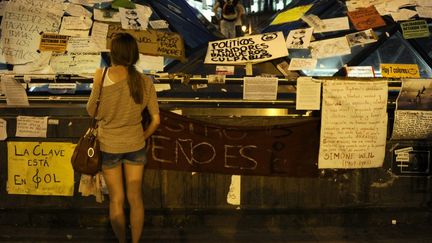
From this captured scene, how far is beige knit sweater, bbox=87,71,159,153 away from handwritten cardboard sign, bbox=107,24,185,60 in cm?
151

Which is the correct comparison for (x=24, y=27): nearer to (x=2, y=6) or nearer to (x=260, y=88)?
(x=2, y=6)

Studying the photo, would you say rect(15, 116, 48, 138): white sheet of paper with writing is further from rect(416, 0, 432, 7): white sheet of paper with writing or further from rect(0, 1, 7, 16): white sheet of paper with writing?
rect(416, 0, 432, 7): white sheet of paper with writing

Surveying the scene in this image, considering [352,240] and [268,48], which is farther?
[268,48]

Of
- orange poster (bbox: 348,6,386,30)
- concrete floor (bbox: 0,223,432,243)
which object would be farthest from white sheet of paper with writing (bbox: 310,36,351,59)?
concrete floor (bbox: 0,223,432,243)

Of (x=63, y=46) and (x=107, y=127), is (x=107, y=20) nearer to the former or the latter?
(x=63, y=46)

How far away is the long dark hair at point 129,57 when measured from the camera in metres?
3.54

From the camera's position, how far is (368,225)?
5082 mm

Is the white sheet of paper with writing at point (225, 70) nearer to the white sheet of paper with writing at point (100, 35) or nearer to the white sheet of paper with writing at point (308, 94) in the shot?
the white sheet of paper with writing at point (308, 94)

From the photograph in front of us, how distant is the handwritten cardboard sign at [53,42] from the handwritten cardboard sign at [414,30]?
390 centimetres

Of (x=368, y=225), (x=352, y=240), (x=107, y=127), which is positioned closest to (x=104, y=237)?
(x=107, y=127)

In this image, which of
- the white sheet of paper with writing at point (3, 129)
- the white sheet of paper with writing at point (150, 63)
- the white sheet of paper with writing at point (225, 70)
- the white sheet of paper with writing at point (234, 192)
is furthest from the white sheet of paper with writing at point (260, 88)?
the white sheet of paper with writing at point (3, 129)

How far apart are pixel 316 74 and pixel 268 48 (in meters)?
0.64

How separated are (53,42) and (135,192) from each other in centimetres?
231

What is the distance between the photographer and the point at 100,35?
17.0 feet
